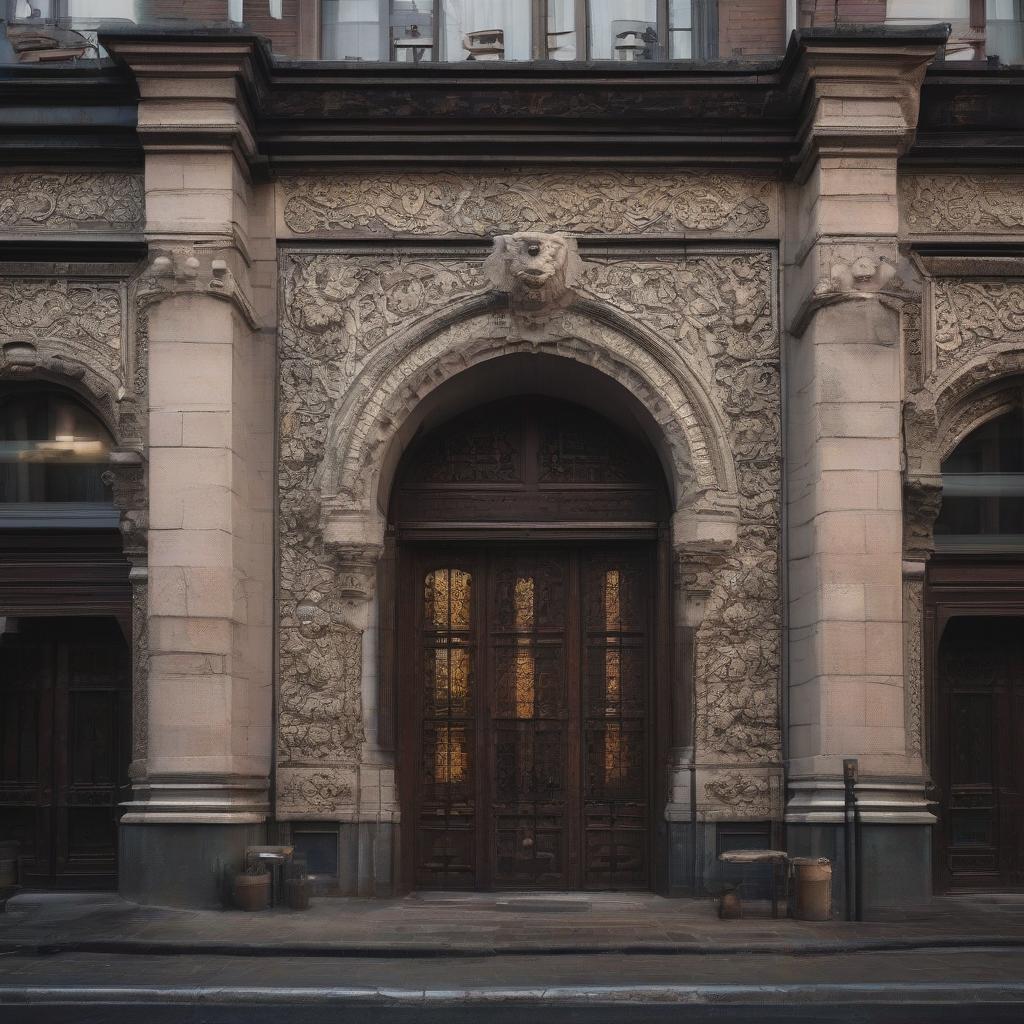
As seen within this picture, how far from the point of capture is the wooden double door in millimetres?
16328

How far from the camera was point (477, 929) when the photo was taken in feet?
42.3

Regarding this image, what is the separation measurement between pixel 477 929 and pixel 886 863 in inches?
149

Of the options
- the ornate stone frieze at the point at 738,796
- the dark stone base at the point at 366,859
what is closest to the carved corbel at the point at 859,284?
the ornate stone frieze at the point at 738,796

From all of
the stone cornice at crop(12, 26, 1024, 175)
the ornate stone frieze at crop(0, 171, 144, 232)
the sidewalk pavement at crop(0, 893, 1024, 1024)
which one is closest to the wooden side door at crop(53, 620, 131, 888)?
the sidewalk pavement at crop(0, 893, 1024, 1024)

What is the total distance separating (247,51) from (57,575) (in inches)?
211

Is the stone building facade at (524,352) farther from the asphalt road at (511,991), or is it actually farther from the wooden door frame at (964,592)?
the asphalt road at (511,991)

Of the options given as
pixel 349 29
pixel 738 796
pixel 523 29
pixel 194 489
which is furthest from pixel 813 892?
pixel 349 29

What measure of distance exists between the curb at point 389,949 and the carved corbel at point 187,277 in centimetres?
584

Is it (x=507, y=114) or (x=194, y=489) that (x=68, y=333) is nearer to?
(x=194, y=489)

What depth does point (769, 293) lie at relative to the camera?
15602 millimetres

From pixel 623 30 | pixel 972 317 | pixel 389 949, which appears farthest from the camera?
pixel 623 30

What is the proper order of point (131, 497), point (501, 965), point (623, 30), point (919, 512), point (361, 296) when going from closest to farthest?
1. point (501, 965)
2. point (131, 497)
3. point (919, 512)
4. point (361, 296)
5. point (623, 30)

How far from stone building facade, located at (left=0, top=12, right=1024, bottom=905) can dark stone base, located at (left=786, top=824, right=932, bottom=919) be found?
450 mm

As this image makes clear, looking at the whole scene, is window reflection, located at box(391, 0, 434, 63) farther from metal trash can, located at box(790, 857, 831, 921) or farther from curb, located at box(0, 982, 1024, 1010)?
curb, located at box(0, 982, 1024, 1010)
